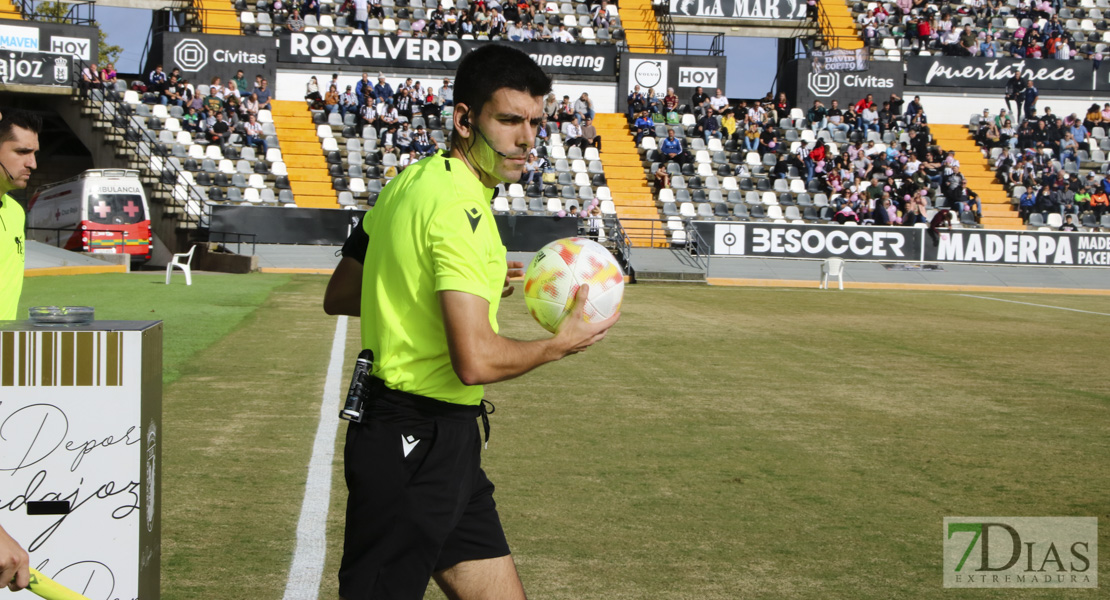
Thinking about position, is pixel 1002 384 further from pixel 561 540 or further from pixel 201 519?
pixel 201 519

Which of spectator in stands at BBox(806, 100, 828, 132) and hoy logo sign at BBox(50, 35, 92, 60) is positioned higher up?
hoy logo sign at BBox(50, 35, 92, 60)

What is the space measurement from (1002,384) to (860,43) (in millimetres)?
35348

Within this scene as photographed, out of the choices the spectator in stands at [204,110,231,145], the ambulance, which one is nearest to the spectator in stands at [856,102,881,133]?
the spectator in stands at [204,110,231,145]

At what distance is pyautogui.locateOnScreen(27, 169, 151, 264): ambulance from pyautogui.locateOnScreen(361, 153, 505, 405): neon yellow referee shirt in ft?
92.9

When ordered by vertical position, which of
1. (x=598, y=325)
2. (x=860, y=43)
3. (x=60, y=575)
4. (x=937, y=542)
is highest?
(x=860, y=43)

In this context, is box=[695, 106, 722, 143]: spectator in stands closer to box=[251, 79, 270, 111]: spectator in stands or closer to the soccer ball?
box=[251, 79, 270, 111]: spectator in stands

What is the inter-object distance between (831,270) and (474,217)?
→ 27.0 metres

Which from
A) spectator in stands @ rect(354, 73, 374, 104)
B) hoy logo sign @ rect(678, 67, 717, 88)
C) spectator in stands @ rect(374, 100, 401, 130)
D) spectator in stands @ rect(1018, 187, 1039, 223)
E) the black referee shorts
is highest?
hoy logo sign @ rect(678, 67, 717, 88)

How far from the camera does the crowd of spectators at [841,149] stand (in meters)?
35.3

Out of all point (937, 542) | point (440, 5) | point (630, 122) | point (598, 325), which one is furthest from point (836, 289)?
point (598, 325)

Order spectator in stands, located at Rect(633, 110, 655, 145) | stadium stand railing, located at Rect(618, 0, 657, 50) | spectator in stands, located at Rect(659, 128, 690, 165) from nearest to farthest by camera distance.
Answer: spectator in stands, located at Rect(659, 128, 690, 165) → spectator in stands, located at Rect(633, 110, 655, 145) → stadium stand railing, located at Rect(618, 0, 657, 50)

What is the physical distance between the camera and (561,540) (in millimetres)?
5398

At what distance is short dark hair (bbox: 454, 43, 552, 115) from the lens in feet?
10.2

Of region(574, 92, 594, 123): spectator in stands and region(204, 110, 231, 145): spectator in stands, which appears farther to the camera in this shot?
region(574, 92, 594, 123): spectator in stands
